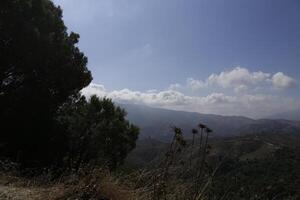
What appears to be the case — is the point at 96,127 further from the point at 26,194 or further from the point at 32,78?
the point at 26,194

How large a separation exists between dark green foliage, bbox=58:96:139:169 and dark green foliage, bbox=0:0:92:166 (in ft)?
3.13

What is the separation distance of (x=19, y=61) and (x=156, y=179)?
610 inches

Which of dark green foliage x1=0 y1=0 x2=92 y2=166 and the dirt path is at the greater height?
dark green foliage x1=0 y1=0 x2=92 y2=166

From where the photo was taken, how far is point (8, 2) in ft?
53.0

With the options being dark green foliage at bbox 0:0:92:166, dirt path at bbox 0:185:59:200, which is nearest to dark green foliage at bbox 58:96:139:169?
dark green foliage at bbox 0:0:92:166

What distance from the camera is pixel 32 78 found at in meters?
17.6

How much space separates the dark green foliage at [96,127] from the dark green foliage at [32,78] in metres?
0.95

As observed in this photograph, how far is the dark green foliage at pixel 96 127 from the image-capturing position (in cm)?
1781

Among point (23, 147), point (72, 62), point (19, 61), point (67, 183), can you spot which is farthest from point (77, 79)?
point (67, 183)

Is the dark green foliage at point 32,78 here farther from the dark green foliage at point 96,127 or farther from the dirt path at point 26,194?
the dirt path at point 26,194

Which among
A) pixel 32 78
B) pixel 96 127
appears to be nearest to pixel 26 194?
pixel 32 78

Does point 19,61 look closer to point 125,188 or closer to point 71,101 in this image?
point 71,101

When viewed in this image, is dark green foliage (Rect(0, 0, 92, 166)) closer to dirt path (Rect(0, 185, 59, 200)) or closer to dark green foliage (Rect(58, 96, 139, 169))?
dark green foliage (Rect(58, 96, 139, 169))

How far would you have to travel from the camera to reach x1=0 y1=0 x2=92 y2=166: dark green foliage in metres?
16.3
